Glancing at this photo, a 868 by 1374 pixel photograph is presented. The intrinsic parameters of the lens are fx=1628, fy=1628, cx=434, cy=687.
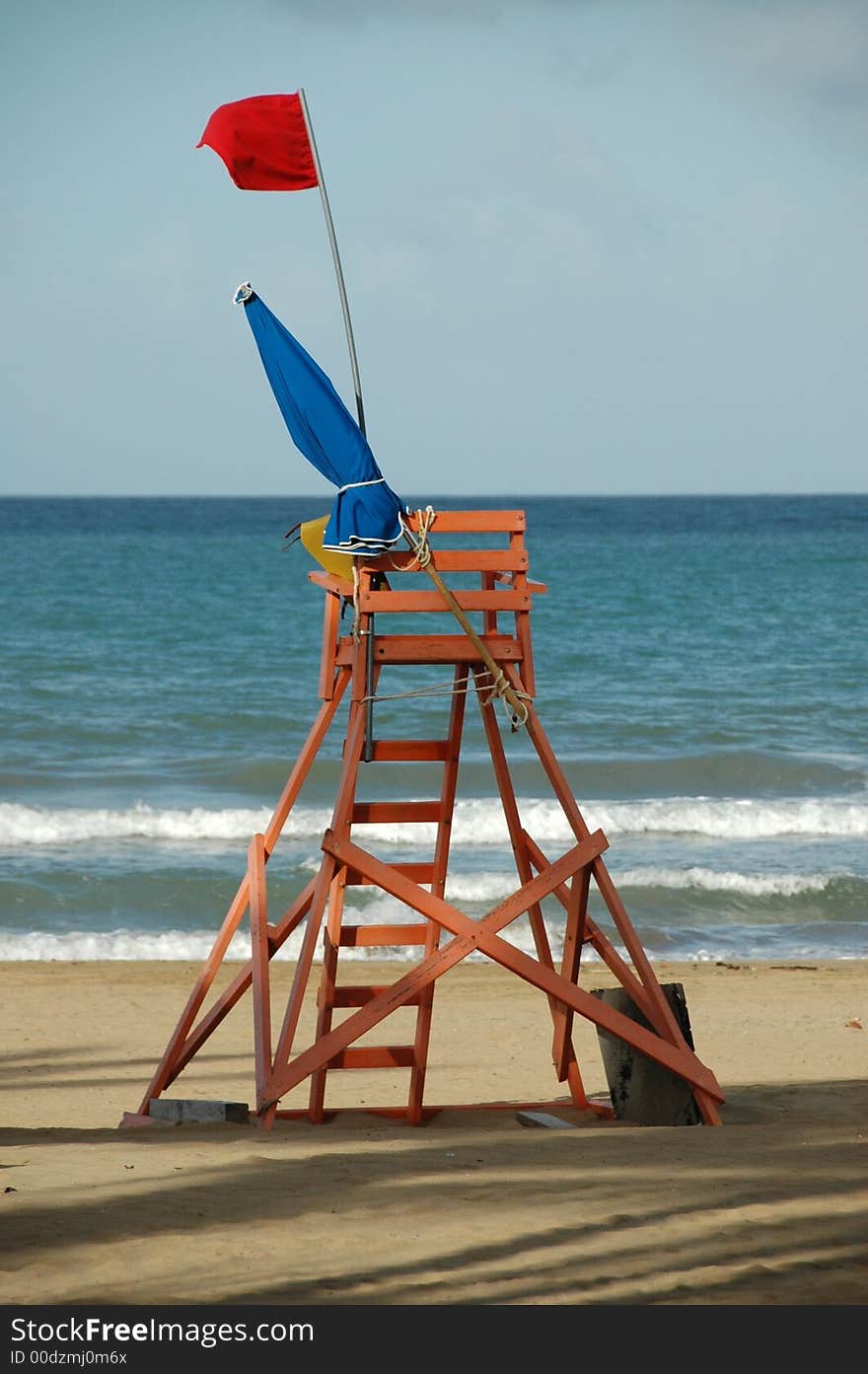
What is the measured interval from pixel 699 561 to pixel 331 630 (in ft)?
157

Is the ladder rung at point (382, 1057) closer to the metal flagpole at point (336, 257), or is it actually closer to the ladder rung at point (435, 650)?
the ladder rung at point (435, 650)

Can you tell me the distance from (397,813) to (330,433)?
4.81 feet

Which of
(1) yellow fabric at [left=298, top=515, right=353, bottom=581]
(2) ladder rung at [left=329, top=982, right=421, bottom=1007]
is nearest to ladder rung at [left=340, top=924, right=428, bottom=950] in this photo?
(2) ladder rung at [left=329, top=982, right=421, bottom=1007]

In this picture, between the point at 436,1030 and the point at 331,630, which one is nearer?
the point at 331,630

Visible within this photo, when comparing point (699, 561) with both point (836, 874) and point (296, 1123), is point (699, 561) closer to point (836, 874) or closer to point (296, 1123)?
point (836, 874)

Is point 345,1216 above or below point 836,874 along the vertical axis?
above

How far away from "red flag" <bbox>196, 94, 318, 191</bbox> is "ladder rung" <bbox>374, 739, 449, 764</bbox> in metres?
2.11

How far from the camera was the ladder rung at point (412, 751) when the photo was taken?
618 cm

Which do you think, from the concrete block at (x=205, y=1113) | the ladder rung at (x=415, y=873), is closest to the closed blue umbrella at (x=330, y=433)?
the ladder rung at (x=415, y=873)

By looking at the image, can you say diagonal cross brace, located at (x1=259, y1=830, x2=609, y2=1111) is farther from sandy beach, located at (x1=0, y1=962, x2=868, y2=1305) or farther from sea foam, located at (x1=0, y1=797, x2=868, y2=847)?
sea foam, located at (x1=0, y1=797, x2=868, y2=847)

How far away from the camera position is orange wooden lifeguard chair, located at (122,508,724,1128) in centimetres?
564

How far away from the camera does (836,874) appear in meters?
13.1
